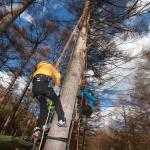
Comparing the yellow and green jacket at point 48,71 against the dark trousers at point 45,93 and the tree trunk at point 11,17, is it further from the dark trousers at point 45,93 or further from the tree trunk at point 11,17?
the tree trunk at point 11,17

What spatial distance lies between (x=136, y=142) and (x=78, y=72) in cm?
2350

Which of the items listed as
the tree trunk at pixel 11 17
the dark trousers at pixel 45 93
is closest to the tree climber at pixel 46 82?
the dark trousers at pixel 45 93

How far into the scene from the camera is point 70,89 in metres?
3.86

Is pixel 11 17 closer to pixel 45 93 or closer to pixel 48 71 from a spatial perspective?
pixel 48 71

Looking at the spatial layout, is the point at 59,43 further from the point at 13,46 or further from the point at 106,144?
the point at 106,144

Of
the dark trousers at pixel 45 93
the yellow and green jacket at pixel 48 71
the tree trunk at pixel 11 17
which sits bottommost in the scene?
the dark trousers at pixel 45 93

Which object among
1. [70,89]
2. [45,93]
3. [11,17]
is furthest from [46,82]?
[11,17]

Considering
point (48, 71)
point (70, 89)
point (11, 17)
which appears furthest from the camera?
point (11, 17)

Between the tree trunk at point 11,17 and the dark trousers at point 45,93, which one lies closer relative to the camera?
the dark trousers at point 45,93

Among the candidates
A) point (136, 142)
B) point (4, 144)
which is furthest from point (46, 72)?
point (136, 142)

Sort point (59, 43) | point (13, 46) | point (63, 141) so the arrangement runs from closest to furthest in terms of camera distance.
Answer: point (63, 141), point (59, 43), point (13, 46)

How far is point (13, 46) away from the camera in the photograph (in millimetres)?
15320

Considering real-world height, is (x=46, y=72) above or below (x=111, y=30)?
below

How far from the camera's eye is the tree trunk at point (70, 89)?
3.27 m
